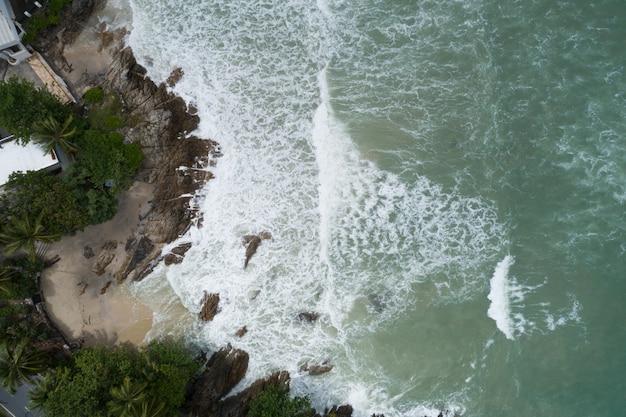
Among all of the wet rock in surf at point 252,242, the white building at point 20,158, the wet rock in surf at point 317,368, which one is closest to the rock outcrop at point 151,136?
the wet rock in surf at point 252,242

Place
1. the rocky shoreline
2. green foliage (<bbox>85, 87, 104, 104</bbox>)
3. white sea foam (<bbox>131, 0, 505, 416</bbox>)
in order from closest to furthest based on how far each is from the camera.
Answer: the rocky shoreline → white sea foam (<bbox>131, 0, 505, 416</bbox>) → green foliage (<bbox>85, 87, 104, 104</bbox>)

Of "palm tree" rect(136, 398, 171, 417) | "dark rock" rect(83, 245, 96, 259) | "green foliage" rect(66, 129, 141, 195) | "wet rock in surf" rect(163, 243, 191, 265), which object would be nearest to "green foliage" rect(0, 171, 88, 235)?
"green foliage" rect(66, 129, 141, 195)

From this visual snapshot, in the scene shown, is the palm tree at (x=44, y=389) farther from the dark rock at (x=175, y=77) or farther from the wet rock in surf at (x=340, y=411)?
the dark rock at (x=175, y=77)

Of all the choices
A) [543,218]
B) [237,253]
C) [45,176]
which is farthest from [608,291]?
[45,176]

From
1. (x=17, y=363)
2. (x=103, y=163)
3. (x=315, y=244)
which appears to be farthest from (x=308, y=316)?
(x=17, y=363)

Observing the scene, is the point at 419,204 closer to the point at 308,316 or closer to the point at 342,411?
the point at 308,316

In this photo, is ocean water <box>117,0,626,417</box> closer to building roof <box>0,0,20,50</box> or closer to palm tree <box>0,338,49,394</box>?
building roof <box>0,0,20,50</box>
